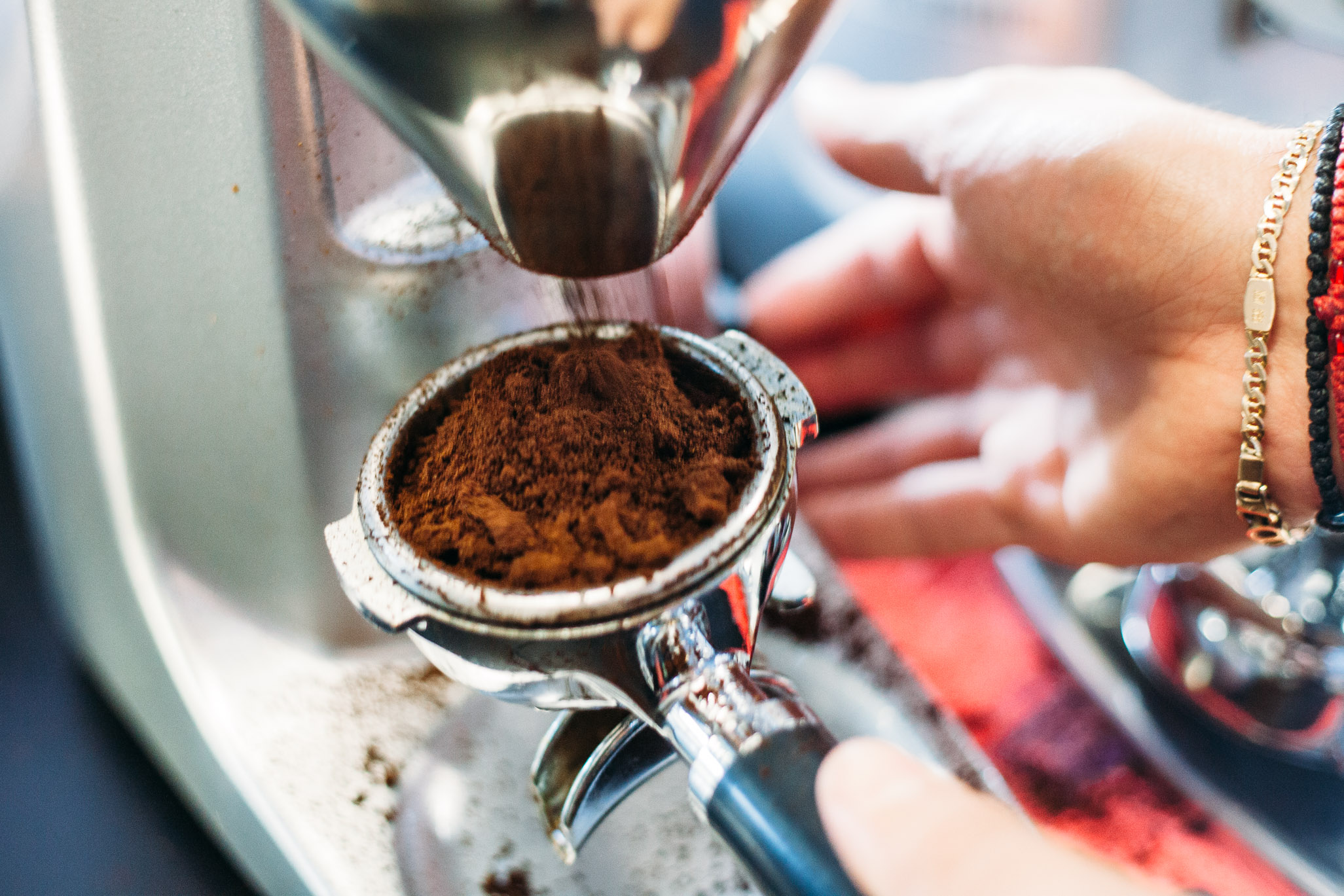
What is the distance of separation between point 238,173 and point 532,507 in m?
0.18

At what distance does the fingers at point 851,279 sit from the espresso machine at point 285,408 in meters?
0.34

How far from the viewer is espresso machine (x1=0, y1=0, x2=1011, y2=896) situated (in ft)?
1.15

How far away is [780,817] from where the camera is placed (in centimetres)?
29

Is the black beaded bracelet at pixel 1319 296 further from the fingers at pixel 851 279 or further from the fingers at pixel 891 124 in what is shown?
the fingers at pixel 851 279

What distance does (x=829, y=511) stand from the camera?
0.80m

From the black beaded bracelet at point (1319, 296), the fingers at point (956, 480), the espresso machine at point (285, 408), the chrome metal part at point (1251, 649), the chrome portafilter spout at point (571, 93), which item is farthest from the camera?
the fingers at point (956, 480)

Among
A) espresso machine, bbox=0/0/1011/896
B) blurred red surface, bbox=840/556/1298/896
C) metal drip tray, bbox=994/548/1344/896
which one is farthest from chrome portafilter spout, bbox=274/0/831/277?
metal drip tray, bbox=994/548/1344/896

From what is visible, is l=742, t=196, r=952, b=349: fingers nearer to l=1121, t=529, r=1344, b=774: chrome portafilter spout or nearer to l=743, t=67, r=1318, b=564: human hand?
l=743, t=67, r=1318, b=564: human hand

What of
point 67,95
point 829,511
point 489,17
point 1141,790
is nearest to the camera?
point 489,17

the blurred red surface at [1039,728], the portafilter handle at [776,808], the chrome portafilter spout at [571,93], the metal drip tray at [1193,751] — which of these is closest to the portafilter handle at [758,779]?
the portafilter handle at [776,808]

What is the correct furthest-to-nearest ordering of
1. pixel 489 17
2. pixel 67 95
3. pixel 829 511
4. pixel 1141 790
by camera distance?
pixel 829 511
pixel 1141 790
pixel 67 95
pixel 489 17

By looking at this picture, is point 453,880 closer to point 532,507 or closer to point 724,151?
point 532,507

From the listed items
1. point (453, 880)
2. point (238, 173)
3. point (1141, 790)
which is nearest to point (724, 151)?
point (238, 173)

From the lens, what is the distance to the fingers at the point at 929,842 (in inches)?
11.3
